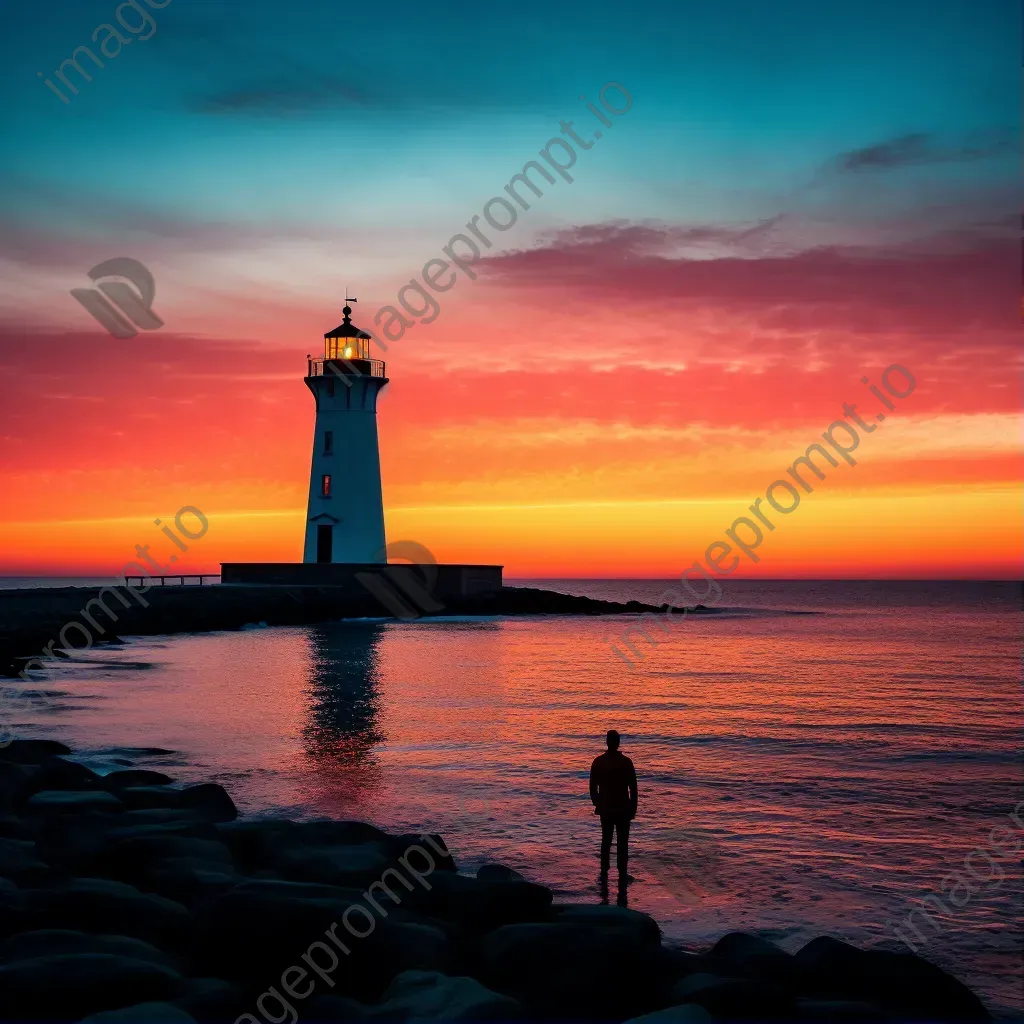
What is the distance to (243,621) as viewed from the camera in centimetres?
4631

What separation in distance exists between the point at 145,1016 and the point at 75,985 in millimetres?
642

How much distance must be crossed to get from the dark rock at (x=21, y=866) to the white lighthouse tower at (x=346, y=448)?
3869cm

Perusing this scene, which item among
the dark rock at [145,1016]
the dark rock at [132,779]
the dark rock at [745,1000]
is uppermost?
the dark rock at [145,1016]

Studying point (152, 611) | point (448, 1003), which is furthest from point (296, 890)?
point (152, 611)

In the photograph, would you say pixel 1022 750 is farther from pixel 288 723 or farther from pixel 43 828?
pixel 43 828

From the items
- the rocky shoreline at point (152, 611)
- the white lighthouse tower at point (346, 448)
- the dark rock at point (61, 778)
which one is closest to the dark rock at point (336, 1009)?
the dark rock at point (61, 778)

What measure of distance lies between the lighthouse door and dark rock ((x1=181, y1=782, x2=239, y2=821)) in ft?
121

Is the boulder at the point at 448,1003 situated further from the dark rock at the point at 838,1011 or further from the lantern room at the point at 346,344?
the lantern room at the point at 346,344

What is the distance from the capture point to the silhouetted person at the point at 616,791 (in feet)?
32.6

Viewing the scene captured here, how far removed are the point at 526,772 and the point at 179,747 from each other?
19.6 feet

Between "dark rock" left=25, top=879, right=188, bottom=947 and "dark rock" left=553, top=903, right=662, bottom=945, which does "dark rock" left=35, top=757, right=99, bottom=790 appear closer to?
"dark rock" left=25, top=879, right=188, bottom=947

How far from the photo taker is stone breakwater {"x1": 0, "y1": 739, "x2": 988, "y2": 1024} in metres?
5.74

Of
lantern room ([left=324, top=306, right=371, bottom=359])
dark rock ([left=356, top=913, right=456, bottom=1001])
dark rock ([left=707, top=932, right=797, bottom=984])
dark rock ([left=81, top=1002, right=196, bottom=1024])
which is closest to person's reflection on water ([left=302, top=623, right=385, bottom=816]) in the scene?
dark rock ([left=356, top=913, right=456, bottom=1001])

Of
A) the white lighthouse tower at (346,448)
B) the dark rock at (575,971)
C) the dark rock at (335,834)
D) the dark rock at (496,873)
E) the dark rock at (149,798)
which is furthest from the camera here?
the white lighthouse tower at (346,448)
